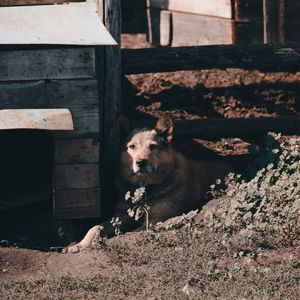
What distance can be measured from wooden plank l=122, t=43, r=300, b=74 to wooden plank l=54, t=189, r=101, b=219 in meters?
1.75

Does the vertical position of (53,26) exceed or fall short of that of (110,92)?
it exceeds it

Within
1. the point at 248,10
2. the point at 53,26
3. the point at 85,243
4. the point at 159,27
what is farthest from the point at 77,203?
the point at 159,27

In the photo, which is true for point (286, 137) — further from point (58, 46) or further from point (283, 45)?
point (58, 46)

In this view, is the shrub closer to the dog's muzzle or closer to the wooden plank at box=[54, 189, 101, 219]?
the dog's muzzle

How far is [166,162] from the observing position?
6.82m

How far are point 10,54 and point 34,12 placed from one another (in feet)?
1.98

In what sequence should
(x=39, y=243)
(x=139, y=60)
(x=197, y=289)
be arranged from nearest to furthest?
(x=197, y=289), (x=39, y=243), (x=139, y=60)

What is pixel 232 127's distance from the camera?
7.59m

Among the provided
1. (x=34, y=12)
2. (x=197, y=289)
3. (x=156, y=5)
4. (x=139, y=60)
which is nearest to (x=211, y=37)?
(x=156, y=5)

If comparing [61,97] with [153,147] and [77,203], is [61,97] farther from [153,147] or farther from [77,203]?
[153,147]

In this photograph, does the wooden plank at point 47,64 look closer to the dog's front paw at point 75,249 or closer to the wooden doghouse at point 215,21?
the dog's front paw at point 75,249

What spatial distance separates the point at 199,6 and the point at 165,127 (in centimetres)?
425

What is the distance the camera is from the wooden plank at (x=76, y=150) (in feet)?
20.0

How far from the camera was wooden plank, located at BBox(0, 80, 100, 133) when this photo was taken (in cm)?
577
